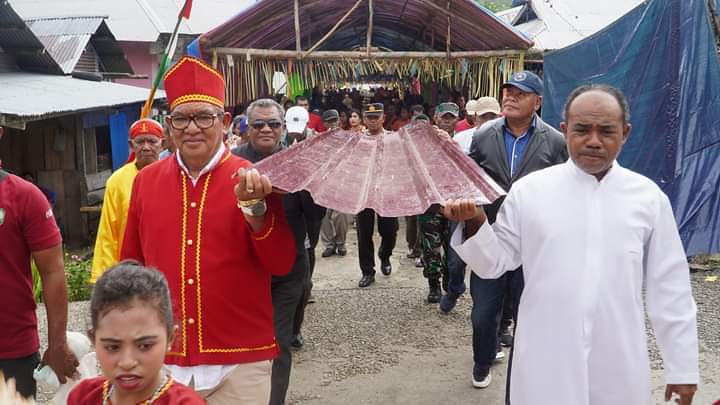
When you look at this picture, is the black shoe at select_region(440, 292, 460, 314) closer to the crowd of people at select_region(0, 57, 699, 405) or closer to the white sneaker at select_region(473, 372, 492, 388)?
the white sneaker at select_region(473, 372, 492, 388)

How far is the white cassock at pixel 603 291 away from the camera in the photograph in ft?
8.93

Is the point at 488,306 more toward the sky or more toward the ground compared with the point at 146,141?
more toward the ground

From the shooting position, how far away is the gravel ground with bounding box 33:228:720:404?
18.1 ft

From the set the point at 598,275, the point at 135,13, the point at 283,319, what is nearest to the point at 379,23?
the point at 283,319

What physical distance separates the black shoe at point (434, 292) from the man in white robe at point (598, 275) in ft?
13.4

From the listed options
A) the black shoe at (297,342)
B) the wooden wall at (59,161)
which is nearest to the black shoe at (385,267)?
the black shoe at (297,342)

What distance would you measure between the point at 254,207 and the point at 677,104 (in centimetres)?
647

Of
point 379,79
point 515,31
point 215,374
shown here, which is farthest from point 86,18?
point 215,374

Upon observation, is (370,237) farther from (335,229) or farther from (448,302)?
(335,229)

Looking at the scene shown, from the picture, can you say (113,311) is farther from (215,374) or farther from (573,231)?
(573,231)

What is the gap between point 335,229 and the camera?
9305 mm

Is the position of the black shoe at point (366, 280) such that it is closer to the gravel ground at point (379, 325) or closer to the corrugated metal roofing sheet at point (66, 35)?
the gravel ground at point (379, 325)

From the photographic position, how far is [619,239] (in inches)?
107

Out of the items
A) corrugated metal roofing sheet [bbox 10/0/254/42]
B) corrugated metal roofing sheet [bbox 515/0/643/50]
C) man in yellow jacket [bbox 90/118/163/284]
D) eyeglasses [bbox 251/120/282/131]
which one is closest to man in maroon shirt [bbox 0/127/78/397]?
man in yellow jacket [bbox 90/118/163/284]
